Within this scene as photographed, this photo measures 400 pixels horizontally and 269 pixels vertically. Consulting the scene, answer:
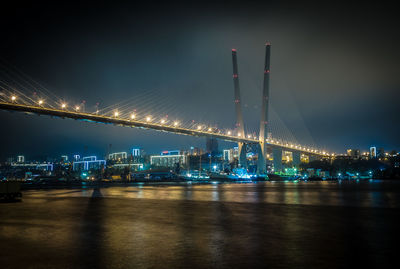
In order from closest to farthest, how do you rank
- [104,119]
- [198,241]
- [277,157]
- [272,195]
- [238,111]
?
[198,241], [272,195], [104,119], [238,111], [277,157]

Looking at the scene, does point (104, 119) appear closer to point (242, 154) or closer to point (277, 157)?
point (242, 154)

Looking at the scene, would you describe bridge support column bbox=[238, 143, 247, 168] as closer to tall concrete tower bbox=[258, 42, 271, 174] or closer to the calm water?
tall concrete tower bbox=[258, 42, 271, 174]

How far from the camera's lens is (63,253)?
6859 millimetres

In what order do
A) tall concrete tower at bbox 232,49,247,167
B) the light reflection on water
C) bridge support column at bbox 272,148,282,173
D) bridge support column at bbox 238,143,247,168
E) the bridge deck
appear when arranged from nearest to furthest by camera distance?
the light reflection on water < the bridge deck < tall concrete tower at bbox 232,49,247,167 < bridge support column at bbox 238,143,247,168 < bridge support column at bbox 272,148,282,173

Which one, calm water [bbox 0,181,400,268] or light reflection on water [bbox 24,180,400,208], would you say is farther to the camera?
light reflection on water [bbox 24,180,400,208]

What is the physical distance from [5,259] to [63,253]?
1.13 m

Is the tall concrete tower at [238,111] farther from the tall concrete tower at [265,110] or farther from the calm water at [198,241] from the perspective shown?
the calm water at [198,241]

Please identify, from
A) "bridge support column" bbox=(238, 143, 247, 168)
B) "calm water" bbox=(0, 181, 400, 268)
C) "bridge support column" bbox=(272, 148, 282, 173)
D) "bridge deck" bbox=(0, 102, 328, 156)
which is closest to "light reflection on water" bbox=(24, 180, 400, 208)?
"calm water" bbox=(0, 181, 400, 268)

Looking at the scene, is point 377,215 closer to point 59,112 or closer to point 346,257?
point 346,257

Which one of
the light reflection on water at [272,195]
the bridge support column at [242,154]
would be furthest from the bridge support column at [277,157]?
the light reflection on water at [272,195]

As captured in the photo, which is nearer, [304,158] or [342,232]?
[342,232]

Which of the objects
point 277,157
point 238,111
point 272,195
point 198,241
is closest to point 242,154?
point 238,111

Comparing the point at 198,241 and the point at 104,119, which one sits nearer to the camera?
the point at 198,241

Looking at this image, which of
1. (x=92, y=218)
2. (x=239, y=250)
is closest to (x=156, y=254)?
(x=239, y=250)
